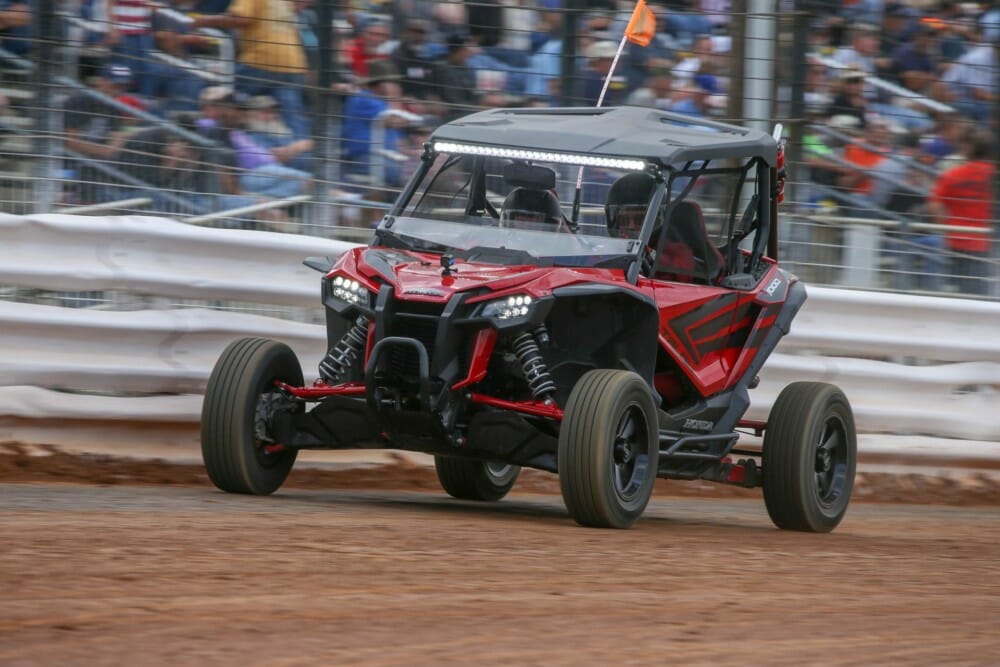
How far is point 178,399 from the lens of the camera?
839 centimetres

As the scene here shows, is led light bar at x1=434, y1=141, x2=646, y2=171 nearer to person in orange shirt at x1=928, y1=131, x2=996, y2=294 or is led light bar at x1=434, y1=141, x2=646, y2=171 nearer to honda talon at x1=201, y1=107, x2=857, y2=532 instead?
honda talon at x1=201, y1=107, x2=857, y2=532

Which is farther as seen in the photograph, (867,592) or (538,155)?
(538,155)

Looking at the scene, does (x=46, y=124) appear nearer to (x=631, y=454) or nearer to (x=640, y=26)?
(x=640, y=26)

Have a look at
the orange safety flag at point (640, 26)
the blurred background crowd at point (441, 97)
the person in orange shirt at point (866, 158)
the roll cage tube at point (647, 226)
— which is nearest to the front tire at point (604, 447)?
the roll cage tube at point (647, 226)

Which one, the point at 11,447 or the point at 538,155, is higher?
the point at 538,155

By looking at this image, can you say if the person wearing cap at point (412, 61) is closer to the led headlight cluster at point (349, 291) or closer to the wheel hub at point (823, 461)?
the led headlight cluster at point (349, 291)

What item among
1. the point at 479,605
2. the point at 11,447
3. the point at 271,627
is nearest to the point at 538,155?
the point at 11,447

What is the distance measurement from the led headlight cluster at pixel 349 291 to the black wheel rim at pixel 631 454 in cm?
117

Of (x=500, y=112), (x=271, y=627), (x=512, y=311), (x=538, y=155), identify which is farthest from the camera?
(x=500, y=112)

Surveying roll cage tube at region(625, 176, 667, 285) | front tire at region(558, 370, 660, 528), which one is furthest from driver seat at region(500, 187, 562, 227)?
front tire at region(558, 370, 660, 528)

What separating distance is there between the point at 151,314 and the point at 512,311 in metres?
2.50

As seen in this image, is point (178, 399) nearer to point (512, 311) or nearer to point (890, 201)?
point (512, 311)

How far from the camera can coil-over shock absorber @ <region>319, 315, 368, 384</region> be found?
7125mm

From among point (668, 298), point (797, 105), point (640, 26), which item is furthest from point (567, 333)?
point (797, 105)
